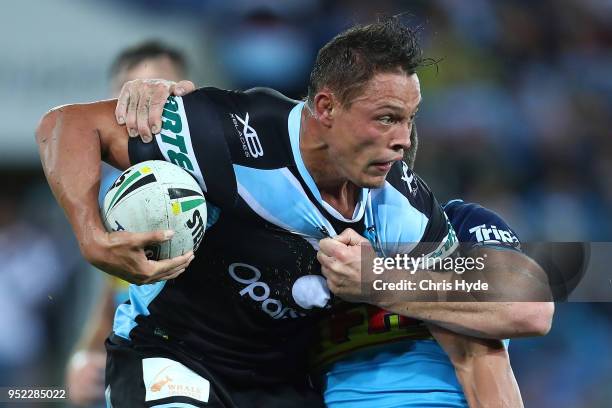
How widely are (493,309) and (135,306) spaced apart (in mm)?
1299

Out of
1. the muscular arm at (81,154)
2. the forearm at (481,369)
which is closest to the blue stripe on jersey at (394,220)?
the forearm at (481,369)

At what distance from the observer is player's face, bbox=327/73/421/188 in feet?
11.4

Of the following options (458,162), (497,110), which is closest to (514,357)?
(458,162)

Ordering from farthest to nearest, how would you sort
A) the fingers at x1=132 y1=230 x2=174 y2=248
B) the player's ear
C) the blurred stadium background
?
the blurred stadium background < the player's ear < the fingers at x1=132 y1=230 x2=174 y2=248

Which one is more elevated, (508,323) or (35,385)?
(35,385)

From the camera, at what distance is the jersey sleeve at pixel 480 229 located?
386 cm

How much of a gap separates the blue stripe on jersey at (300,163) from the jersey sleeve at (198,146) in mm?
228

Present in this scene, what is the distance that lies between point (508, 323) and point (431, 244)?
388 millimetres

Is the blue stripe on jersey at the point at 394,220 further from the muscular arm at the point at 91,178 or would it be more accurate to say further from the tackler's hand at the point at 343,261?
the muscular arm at the point at 91,178

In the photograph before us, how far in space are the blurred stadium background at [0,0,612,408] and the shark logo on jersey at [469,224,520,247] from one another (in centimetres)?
331

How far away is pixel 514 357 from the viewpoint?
7.11 m

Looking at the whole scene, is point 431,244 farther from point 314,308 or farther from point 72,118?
point 72,118

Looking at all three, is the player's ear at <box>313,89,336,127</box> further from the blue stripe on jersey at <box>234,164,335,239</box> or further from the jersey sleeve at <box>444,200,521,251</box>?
the jersey sleeve at <box>444,200,521,251</box>

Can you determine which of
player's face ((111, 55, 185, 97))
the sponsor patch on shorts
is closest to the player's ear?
the sponsor patch on shorts
